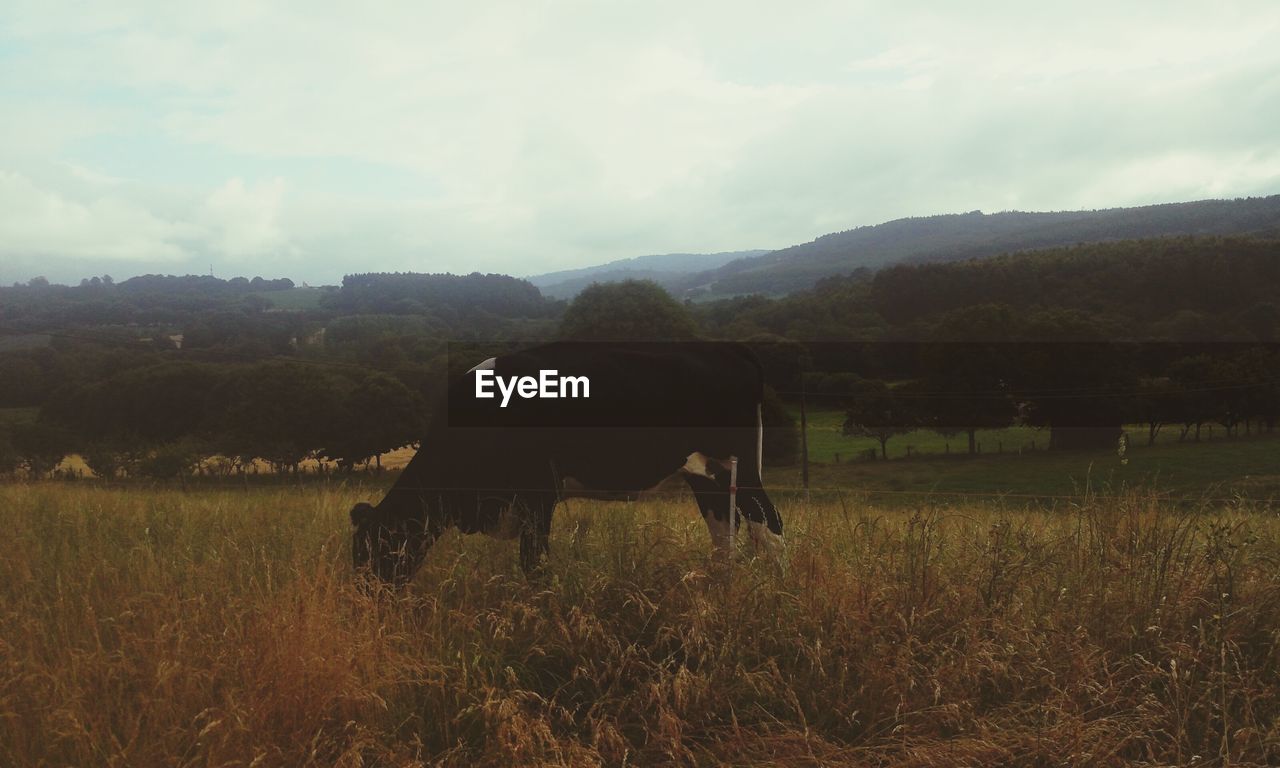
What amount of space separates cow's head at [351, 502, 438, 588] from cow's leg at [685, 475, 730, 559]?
2056 mm

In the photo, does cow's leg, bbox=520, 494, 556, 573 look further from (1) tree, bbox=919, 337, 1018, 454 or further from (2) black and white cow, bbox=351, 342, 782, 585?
(1) tree, bbox=919, 337, 1018, 454

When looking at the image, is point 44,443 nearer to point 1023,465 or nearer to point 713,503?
point 713,503

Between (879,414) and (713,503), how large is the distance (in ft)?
162

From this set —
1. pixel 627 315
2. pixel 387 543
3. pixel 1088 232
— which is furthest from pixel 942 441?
pixel 1088 232

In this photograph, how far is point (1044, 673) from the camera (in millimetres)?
3320

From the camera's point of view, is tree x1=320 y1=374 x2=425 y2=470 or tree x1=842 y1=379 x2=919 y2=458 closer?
tree x1=320 y1=374 x2=425 y2=470

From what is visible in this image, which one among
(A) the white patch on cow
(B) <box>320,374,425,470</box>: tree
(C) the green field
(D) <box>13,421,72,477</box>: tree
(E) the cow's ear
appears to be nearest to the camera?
(E) the cow's ear

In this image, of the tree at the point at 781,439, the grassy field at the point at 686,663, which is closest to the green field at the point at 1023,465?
the tree at the point at 781,439

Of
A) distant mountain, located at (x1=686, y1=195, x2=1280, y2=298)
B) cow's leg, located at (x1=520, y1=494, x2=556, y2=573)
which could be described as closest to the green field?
cow's leg, located at (x1=520, y1=494, x2=556, y2=573)

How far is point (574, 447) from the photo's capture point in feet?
19.6

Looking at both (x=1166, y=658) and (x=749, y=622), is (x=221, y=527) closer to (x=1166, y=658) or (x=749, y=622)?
(x=749, y=622)

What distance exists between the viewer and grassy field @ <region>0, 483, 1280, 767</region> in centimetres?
295

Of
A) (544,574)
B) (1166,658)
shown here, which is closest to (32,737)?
(544,574)

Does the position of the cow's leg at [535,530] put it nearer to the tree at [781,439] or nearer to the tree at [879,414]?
the tree at [781,439]
